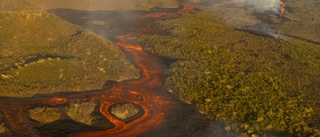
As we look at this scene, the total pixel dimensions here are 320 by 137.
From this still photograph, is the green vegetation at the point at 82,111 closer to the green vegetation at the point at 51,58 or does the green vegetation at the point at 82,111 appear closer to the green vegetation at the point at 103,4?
the green vegetation at the point at 51,58

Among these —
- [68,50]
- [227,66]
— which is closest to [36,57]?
[68,50]

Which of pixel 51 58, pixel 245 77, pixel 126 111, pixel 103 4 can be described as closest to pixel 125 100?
pixel 126 111

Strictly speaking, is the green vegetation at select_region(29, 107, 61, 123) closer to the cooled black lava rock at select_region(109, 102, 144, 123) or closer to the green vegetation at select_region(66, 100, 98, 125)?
A: the green vegetation at select_region(66, 100, 98, 125)

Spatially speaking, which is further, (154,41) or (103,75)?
(154,41)

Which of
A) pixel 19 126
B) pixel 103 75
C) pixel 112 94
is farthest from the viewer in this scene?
pixel 103 75

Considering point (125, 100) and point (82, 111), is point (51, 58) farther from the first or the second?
point (125, 100)

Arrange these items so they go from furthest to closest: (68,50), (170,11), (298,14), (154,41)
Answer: (298,14) < (170,11) < (154,41) < (68,50)

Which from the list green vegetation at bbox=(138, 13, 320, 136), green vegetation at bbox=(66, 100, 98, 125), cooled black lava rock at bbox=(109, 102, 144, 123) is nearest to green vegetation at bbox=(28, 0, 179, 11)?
green vegetation at bbox=(138, 13, 320, 136)

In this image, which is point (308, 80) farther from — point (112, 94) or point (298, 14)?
point (298, 14)
